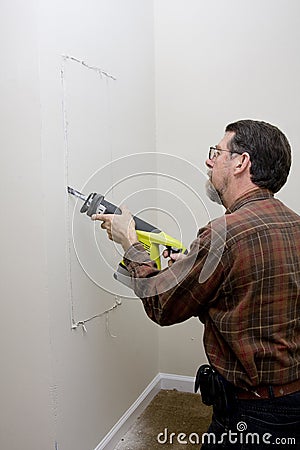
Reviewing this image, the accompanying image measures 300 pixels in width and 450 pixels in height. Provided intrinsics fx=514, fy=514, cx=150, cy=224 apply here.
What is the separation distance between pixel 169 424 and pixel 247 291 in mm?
1387

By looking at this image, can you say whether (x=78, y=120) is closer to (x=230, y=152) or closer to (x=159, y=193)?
(x=159, y=193)

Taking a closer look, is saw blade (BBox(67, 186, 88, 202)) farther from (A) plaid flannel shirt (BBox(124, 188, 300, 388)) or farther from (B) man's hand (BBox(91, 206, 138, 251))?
(A) plaid flannel shirt (BBox(124, 188, 300, 388))

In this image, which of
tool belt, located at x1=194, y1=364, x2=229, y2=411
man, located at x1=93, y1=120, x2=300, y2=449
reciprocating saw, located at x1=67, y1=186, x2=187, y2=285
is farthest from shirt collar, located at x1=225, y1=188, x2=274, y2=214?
tool belt, located at x1=194, y1=364, x2=229, y2=411

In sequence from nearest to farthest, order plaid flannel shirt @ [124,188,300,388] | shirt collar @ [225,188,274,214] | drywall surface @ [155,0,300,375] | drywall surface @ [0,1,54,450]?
1. plaid flannel shirt @ [124,188,300,388]
2. shirt collar @ [225,188,274,214]
3. drywall surface @ [0,1,54,450]
4. drywall surface @ [155,0,300,375]

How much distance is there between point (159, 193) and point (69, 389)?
0.82 meters

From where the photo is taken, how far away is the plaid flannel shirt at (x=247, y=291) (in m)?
1.40

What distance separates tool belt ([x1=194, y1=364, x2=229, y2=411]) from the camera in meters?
1.47

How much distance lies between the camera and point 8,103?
1.78m

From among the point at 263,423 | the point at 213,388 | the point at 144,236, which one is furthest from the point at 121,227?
the point at 263,423

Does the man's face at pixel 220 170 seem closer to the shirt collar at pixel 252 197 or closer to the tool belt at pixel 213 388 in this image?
the shirt collar at pixel 252 197

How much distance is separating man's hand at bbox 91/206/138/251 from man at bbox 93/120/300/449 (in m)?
0.12

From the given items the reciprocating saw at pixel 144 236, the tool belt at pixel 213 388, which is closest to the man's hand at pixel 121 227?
the reciprocating saw at pixel 144 236

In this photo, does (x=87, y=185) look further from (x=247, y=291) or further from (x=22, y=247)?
(x=247, y=291)

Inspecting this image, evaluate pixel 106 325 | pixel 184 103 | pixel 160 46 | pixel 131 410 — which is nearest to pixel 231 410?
pixel 106 325
